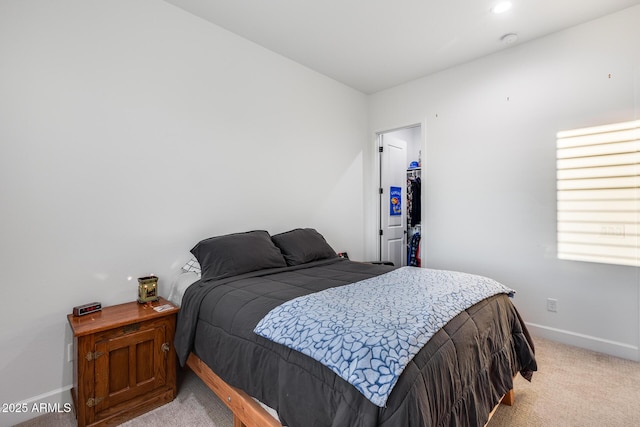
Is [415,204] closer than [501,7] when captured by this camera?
No

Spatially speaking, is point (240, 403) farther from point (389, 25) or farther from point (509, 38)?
point (509, 38)

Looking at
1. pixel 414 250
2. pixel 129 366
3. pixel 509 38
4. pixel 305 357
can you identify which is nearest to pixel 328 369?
pixel 305 357

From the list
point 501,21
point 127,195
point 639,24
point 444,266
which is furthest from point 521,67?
point 127,195

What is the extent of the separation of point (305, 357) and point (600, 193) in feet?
9.79

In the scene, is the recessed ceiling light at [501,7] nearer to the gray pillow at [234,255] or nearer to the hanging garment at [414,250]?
the gray pillow at [234,255]

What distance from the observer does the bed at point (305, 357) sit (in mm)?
1051

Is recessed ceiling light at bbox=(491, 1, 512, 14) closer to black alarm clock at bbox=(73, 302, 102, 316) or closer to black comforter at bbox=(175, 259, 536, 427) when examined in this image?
black comforter at bbox=(175, 259, 536, 427)

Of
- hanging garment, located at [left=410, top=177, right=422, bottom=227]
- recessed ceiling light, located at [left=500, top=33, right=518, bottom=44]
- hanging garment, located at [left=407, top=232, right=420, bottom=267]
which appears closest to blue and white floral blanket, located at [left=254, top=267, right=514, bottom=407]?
recessed ceiling light, located at [left=500, top=33, right=518, bottom=44]

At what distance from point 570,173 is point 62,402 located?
435cm

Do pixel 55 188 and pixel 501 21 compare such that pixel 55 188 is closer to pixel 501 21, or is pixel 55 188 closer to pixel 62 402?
pixel 62 402

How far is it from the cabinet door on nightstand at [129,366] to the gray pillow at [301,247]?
3.88ft

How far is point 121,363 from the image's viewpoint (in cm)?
175

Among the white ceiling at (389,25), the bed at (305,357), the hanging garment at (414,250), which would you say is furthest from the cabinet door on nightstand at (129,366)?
the hanging garment at (414,250)

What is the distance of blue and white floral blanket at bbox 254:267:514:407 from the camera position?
40.1 inches
